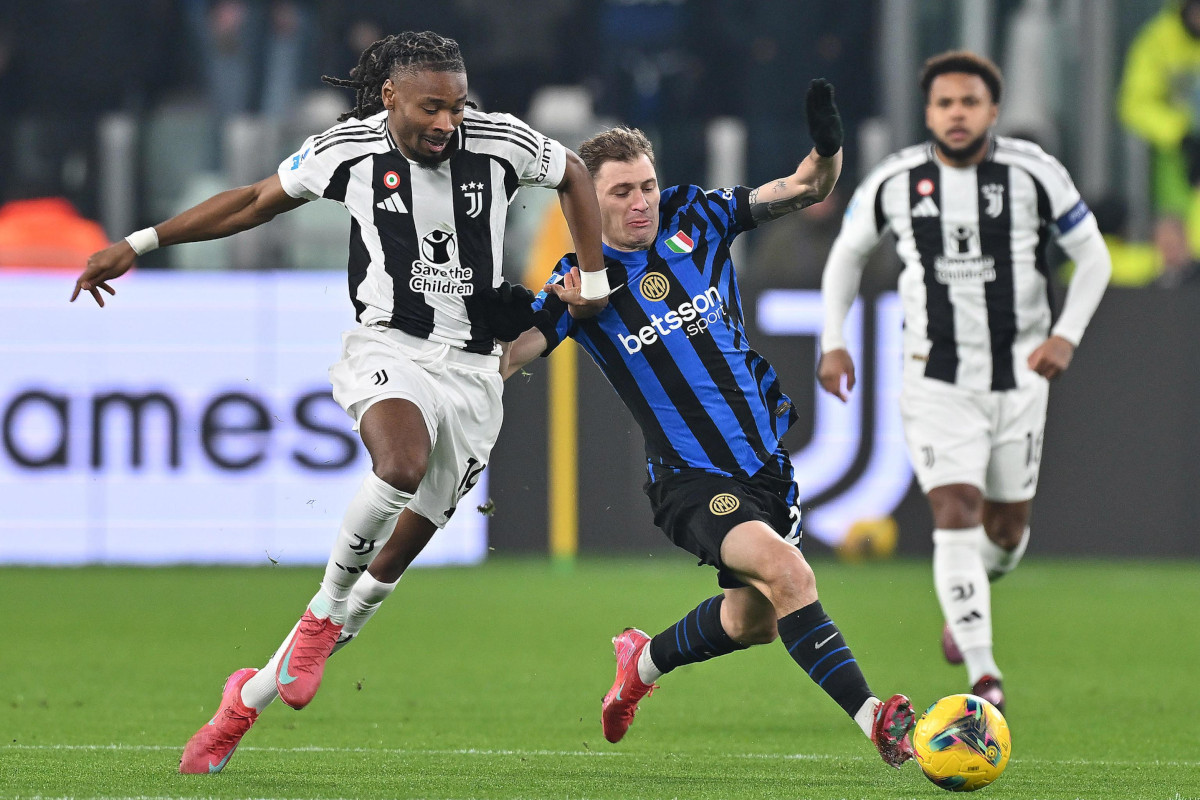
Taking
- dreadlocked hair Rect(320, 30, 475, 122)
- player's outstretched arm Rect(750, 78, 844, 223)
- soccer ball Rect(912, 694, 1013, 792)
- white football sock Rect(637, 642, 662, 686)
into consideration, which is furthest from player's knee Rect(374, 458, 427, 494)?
soccer ball Rect(912, 694, 1013, 792)

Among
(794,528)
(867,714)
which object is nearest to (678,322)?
(794,528)

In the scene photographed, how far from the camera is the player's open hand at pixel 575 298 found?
17.7ft

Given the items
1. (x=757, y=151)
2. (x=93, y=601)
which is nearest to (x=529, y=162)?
(x=93, y=601)

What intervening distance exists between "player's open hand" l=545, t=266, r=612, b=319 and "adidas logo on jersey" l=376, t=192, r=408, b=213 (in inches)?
19.2

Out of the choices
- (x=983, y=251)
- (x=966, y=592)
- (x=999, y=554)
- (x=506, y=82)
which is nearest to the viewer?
(x=966, y=592)

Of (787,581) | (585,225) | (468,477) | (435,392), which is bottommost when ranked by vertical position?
(787,581)

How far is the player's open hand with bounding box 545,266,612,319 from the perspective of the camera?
539 cm

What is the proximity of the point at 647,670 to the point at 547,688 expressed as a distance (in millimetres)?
1349

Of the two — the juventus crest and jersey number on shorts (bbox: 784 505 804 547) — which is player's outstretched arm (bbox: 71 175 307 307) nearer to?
the juventus crest

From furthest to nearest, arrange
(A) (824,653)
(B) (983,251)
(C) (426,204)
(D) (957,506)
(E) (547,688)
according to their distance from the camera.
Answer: (E) (547,688) < (B) (983,251) < (D) (957,506) < (C) (426,204) < (A) (824,653)

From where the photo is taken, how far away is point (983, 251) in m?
6.95

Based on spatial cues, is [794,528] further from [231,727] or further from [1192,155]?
[1192,155]

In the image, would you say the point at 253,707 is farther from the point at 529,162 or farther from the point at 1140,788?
the point at 1140,788

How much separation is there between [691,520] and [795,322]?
20.8 ft
